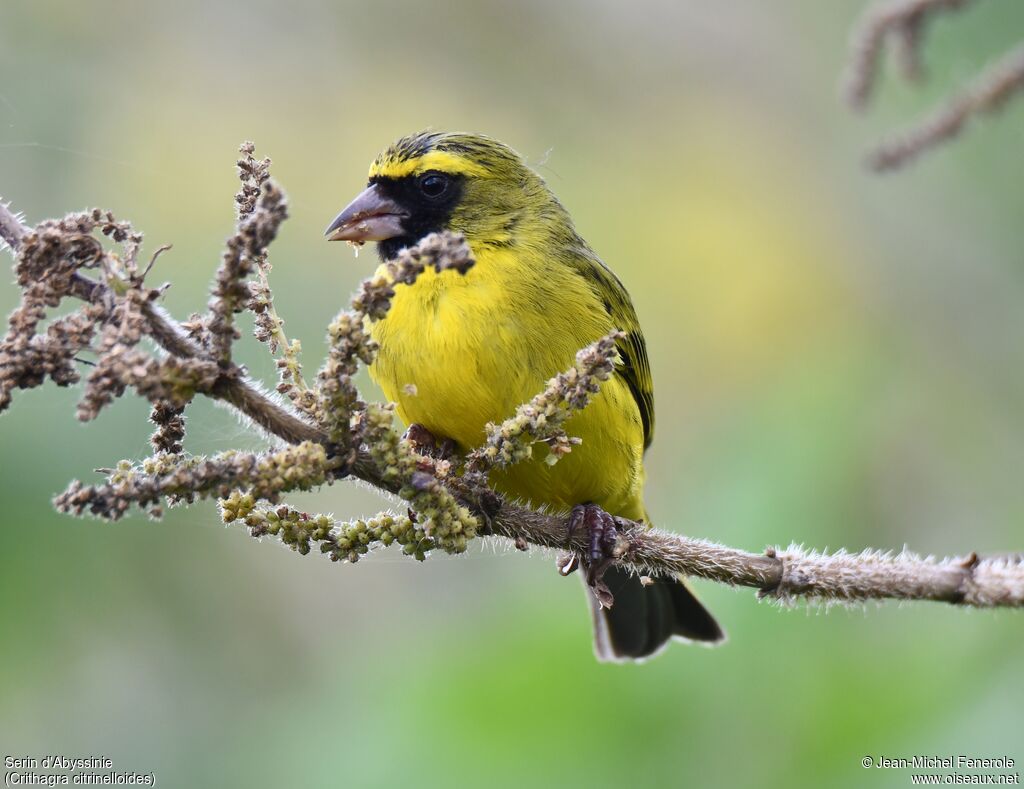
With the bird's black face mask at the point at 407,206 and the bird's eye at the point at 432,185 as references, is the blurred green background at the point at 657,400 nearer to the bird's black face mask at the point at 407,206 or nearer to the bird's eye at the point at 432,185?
the bird's black face mask at the point at 407,206

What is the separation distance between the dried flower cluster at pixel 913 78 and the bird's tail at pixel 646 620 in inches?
61.2

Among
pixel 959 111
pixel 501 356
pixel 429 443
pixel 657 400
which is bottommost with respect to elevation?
pixel 429 443

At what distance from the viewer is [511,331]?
325 cm

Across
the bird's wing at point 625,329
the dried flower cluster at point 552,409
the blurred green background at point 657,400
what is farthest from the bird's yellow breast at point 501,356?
the dried flower cluster at point 552,409

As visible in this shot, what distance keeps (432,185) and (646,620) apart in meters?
1.63

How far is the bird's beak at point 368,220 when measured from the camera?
11.5 ft

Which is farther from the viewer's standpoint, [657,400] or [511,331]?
[657,400]

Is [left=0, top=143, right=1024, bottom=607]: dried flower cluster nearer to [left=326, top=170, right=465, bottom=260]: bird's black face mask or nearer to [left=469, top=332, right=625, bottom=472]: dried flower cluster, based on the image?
[left=469, top=332, right=625, bottom=472]: dried flower cluster

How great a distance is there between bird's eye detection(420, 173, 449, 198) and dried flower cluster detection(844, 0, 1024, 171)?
120 centimetres

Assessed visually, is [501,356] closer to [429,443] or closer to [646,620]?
[429,443]

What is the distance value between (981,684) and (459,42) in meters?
4.73

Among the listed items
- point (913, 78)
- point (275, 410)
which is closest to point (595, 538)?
point (275, 410)

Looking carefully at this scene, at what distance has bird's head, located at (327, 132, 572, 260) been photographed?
11.7ft

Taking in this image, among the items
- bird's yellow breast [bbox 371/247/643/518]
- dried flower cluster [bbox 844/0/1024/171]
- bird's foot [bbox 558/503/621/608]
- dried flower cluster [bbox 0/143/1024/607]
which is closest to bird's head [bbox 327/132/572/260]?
bird's yellow breast [bbox 371/247/643/518]
